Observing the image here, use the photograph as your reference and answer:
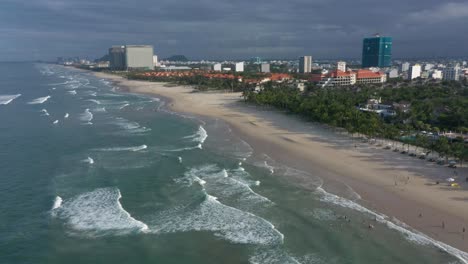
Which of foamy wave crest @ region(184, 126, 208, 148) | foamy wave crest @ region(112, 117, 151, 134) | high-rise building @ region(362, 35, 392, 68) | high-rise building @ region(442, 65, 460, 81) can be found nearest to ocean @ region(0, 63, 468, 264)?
foamy wave crest @ region(184, 126, 208, 148)

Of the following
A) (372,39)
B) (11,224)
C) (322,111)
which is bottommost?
(11,224)

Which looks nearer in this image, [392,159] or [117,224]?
[117,224]

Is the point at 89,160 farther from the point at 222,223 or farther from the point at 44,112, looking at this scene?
the point at 44,112

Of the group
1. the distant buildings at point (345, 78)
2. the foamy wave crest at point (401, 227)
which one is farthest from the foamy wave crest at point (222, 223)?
the distant buildings at point (345, 78)

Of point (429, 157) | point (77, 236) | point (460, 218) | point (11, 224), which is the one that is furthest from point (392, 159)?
point (11, 224)

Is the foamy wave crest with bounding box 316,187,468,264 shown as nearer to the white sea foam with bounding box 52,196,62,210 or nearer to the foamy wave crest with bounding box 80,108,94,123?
the white sea foam with bounding box 52,196,62,210

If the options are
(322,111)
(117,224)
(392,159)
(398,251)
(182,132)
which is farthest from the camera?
(322,111)

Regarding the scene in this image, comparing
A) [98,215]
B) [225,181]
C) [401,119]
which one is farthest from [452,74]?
[98,215]

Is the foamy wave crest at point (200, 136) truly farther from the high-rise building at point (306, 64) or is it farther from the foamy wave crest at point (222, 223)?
the high-rise building at point (306, 64)

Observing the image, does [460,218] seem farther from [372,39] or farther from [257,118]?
[372,39]
